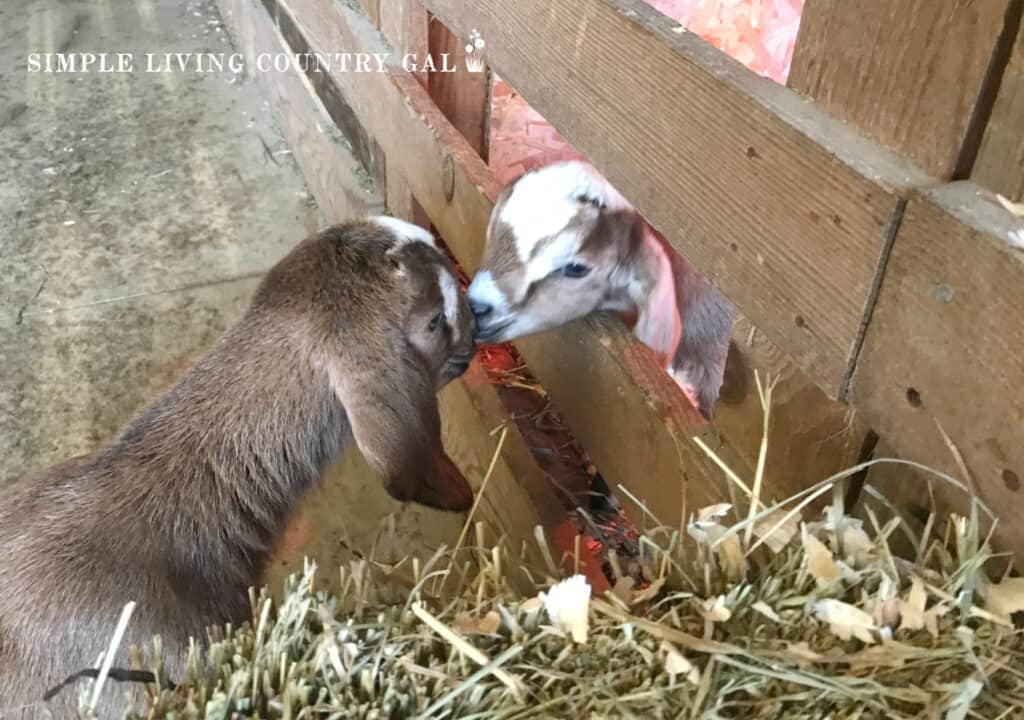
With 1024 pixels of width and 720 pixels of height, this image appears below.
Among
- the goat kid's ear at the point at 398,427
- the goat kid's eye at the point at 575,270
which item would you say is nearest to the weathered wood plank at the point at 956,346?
the goat kid's ear at the point at 398,427

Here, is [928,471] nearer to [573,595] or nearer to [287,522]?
[573,595]

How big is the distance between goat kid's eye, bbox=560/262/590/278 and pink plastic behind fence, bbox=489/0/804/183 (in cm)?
108

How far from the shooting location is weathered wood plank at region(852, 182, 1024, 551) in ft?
3.19

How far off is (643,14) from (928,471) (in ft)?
2.85

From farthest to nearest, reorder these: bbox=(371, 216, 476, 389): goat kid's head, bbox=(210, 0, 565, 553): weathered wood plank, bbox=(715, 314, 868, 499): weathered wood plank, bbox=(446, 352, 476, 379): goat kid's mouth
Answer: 1. bbox=(210, 0, 565, 553): weathered wood plank
2. bbox=(446, 352, 476, 379): goat kid's mouth
3. bbox=(371, 216, 476, 389): goat kid's head
4. bbox=(715, 314, 868, 499): weathered wood plank

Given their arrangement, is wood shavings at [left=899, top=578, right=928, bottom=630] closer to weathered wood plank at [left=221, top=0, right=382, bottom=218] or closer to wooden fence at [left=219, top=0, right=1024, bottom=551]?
wooden fence at [left=219, top=0, right=1024, bottom=551]

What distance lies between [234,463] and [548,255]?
0.83 metres

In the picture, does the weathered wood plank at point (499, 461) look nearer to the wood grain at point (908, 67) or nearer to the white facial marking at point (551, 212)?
the white facial marking at point (551, 212)

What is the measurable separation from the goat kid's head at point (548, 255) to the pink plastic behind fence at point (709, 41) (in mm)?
1014

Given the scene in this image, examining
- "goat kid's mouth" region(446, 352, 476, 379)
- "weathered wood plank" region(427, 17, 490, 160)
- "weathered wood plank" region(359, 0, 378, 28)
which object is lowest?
"goat kid's mouth" region(446, 352, 476, 379)

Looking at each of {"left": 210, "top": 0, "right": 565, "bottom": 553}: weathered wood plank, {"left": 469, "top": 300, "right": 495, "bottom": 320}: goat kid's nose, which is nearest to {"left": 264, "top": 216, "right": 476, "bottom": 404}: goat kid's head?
{"left": 469, "top": 300, "right": 495, "bottom": 320}: goat kid's nose

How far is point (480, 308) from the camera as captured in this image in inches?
85.3

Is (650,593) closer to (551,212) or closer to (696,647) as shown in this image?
(696,647)

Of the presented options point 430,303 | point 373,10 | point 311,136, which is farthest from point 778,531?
point 311,136
